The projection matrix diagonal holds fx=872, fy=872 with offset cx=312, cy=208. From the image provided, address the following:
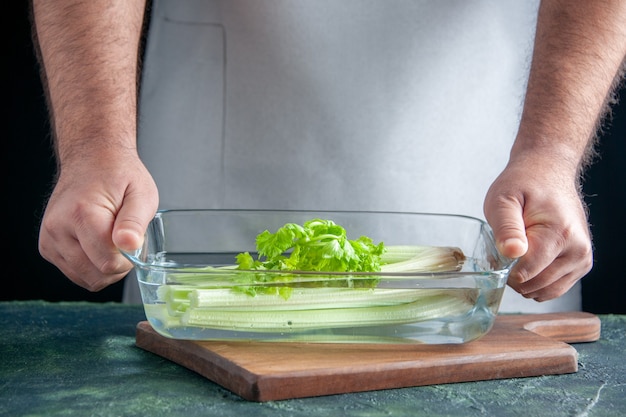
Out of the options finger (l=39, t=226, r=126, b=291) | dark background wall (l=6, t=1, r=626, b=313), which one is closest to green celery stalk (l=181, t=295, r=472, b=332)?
finger (l=39, t=226, r=126, b=291)

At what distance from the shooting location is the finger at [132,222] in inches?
46.6

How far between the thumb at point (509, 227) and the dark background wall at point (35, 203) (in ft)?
4.42

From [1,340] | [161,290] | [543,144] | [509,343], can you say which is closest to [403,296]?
[509,343]

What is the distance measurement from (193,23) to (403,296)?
0.96 meters

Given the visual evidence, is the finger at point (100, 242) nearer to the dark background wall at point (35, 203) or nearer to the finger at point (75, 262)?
the finger at point (75, 262)

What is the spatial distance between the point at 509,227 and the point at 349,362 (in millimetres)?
331

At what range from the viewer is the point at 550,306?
1965mm

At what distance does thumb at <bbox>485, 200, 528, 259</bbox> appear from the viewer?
1214mm

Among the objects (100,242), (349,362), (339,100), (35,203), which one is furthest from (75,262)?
(35,203)

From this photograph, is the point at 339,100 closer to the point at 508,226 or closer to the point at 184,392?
the point at 508,226

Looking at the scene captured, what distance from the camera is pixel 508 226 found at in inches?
49.7

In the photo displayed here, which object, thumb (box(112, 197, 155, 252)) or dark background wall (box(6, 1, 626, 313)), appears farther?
dark background wall (box(6, 1, 626, 313))

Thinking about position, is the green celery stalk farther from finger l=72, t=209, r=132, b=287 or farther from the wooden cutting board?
finger l=72, t=209, r=132, b=287

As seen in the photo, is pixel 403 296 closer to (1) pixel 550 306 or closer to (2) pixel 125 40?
(2) pixel 125 40
